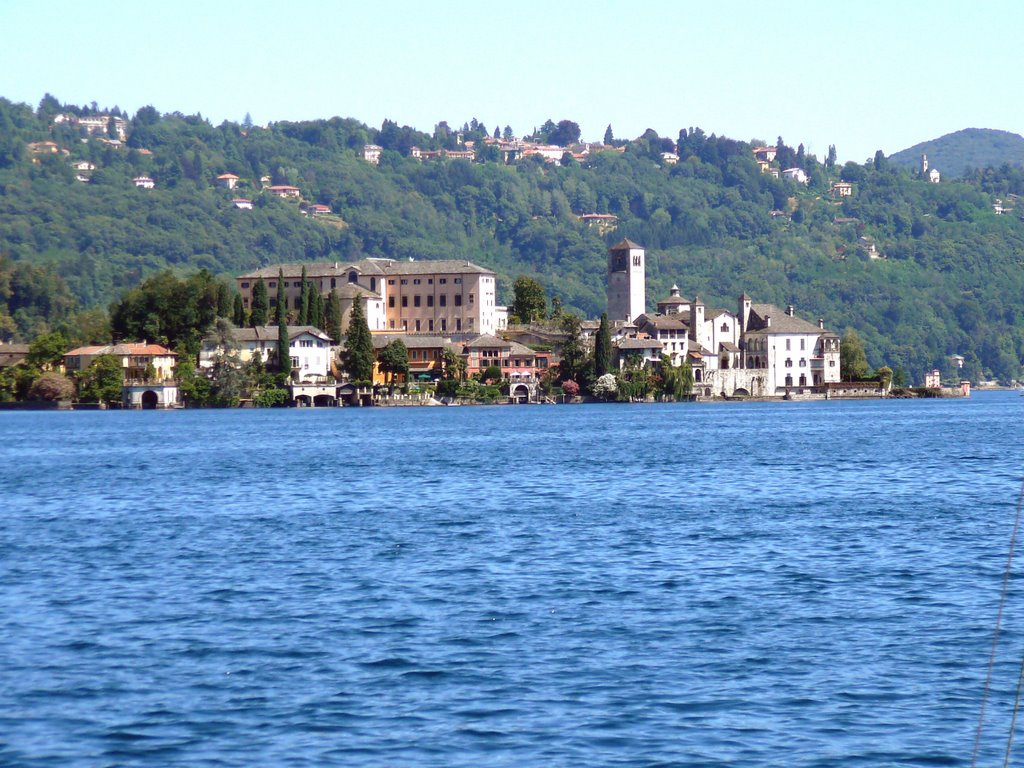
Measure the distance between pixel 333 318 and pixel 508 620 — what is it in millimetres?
98345

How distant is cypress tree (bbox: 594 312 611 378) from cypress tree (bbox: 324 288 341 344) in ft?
60.5

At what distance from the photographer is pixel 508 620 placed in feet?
60.8

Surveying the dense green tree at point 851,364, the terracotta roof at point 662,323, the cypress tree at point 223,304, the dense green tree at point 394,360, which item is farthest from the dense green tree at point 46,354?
the dense green tree at point 851,364

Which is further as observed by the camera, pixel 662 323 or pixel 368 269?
pixel 368 269

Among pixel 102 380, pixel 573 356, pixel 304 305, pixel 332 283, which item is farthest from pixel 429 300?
pixel 102 380

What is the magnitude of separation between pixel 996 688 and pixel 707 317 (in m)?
117

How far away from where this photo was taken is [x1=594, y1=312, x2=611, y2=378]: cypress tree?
113 meters

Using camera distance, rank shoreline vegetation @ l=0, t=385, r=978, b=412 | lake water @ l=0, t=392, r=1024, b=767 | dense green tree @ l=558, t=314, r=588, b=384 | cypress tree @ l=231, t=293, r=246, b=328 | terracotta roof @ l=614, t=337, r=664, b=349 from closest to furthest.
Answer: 1. lake water @ l=0, t=392, r=1024, b=767
2. shoreline vegetation @ l=0, t=385, r=978, b=412
3. cypress tree @ l=231, t=293, r=246, b=328
4. dense green tree @ l=558, t=314, r=588, b=384
5. terracotta roof @ l=614, t=337, r=664, b=349

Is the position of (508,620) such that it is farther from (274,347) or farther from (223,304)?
(223,304)

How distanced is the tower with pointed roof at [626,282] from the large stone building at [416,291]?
13342 mm

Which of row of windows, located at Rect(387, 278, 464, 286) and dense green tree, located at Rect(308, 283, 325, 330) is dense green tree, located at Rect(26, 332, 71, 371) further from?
row of windows, located at Rect(387, 278, 464, 286)

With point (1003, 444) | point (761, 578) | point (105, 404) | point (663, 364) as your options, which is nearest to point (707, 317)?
point (663, 364)

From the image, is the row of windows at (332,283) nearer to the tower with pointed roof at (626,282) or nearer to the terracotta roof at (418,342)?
the terracotta roof at (418,342)

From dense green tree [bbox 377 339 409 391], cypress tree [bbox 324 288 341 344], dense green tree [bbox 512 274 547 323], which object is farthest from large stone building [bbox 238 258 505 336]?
dense green tree [bbox 377 339 409 391]
